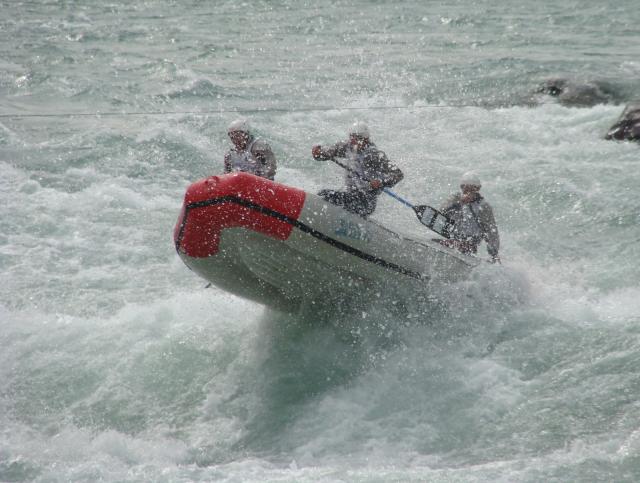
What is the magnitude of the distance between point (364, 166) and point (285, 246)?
131 cm

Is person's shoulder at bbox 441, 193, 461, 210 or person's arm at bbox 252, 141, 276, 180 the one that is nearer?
person's arm at bbox 252, 141, 276, 180

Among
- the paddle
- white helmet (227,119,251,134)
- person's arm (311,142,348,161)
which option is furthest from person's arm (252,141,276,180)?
the paddle

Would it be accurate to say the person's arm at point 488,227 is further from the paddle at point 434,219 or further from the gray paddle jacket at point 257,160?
the gray paddle jacket at point 257,160

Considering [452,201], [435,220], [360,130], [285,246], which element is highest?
[360,130]

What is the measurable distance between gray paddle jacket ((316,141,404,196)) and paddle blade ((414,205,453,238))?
55cm

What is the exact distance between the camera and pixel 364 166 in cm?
739

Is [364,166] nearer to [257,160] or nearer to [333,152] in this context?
[333,152]

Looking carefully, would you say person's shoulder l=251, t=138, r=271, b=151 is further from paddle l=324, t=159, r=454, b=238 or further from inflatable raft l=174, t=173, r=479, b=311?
paddle l=324, t=159, r=454, b=238

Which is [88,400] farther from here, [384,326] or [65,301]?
[384,326]

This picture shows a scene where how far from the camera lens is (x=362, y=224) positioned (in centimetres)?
685

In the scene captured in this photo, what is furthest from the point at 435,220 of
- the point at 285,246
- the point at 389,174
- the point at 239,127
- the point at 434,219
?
the point at 239,127

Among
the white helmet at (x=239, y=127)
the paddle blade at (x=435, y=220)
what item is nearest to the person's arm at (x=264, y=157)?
the white helmet at (x=239, y=127)

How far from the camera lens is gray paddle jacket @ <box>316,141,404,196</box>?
7.33 m

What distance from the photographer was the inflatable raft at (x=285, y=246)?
638 centimetres
